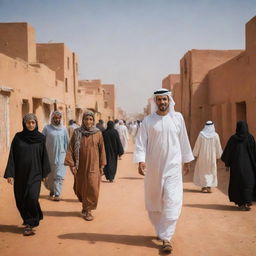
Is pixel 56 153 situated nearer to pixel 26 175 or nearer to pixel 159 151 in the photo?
pixel 26 175

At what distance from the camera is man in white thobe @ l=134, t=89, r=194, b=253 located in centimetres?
464

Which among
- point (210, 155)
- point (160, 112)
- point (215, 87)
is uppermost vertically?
point (215, 87)

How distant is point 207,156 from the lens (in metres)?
8.86

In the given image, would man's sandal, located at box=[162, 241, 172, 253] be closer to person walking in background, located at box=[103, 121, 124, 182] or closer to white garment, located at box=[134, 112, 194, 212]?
white garment, located at box=[134, 112, 194, 212]

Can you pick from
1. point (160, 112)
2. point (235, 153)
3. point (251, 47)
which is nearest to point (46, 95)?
point (251, 47)

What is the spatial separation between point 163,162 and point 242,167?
282 centimetres

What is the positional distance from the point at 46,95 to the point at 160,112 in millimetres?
15257

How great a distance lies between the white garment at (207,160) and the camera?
868 cm

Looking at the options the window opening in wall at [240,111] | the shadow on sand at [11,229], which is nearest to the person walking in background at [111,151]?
the shadow on sand at [11,229]

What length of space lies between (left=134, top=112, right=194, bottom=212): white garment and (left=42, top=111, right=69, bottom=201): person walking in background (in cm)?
325

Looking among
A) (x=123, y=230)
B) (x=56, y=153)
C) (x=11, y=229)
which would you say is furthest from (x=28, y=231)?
(x=56, y=153)

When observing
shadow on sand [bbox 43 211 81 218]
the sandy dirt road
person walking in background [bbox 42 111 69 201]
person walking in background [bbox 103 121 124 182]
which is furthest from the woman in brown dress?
person walking in background [bbox 103 121 124 182]

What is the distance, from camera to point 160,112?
4.93m

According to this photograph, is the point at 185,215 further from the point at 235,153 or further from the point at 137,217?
the point at 235,153
